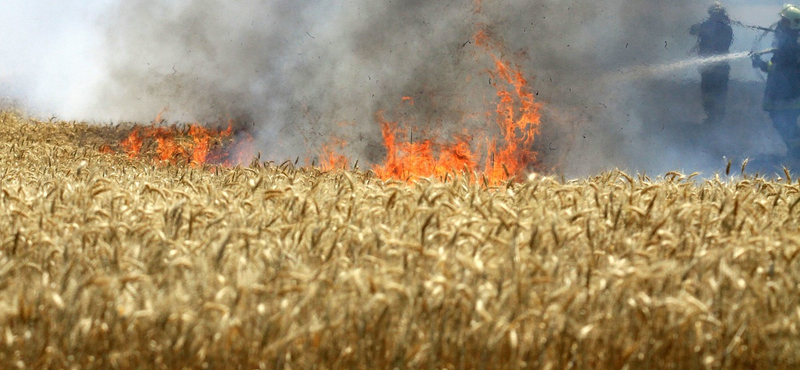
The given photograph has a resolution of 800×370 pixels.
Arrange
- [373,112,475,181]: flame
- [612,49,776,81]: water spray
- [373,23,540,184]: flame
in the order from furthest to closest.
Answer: [612,49,776,81]: water spray
[373,23,540,184]: flame
[373,112,475,181]: flame

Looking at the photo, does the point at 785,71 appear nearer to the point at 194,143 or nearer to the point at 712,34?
the point at 712,34

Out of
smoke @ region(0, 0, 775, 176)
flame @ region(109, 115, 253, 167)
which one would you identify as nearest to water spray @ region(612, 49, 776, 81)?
smoke @ region(0, 0, 775, 176)

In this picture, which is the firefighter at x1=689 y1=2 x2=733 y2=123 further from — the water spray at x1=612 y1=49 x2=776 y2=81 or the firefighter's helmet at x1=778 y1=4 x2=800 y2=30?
the firefighter's helmet at x1=778 y1=4 x2=800 y2=30

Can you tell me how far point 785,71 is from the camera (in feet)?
41.4

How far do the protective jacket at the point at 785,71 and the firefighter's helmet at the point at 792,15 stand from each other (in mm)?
111

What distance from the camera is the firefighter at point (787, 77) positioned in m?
12.6

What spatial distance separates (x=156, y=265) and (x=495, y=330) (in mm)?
1437

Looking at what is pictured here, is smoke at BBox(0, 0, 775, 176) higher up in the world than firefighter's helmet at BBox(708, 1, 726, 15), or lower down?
lower down

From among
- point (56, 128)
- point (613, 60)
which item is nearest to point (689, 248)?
point (613, 60)

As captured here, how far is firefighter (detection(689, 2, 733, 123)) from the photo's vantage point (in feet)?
41.3

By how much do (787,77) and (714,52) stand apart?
113 cm

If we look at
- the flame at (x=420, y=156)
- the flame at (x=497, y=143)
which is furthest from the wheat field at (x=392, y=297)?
the flame at (x=497, y=143)

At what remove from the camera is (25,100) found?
1730cm

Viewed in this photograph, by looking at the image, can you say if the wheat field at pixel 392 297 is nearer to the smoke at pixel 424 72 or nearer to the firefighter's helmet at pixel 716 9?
the smoke at pixel 424 72
